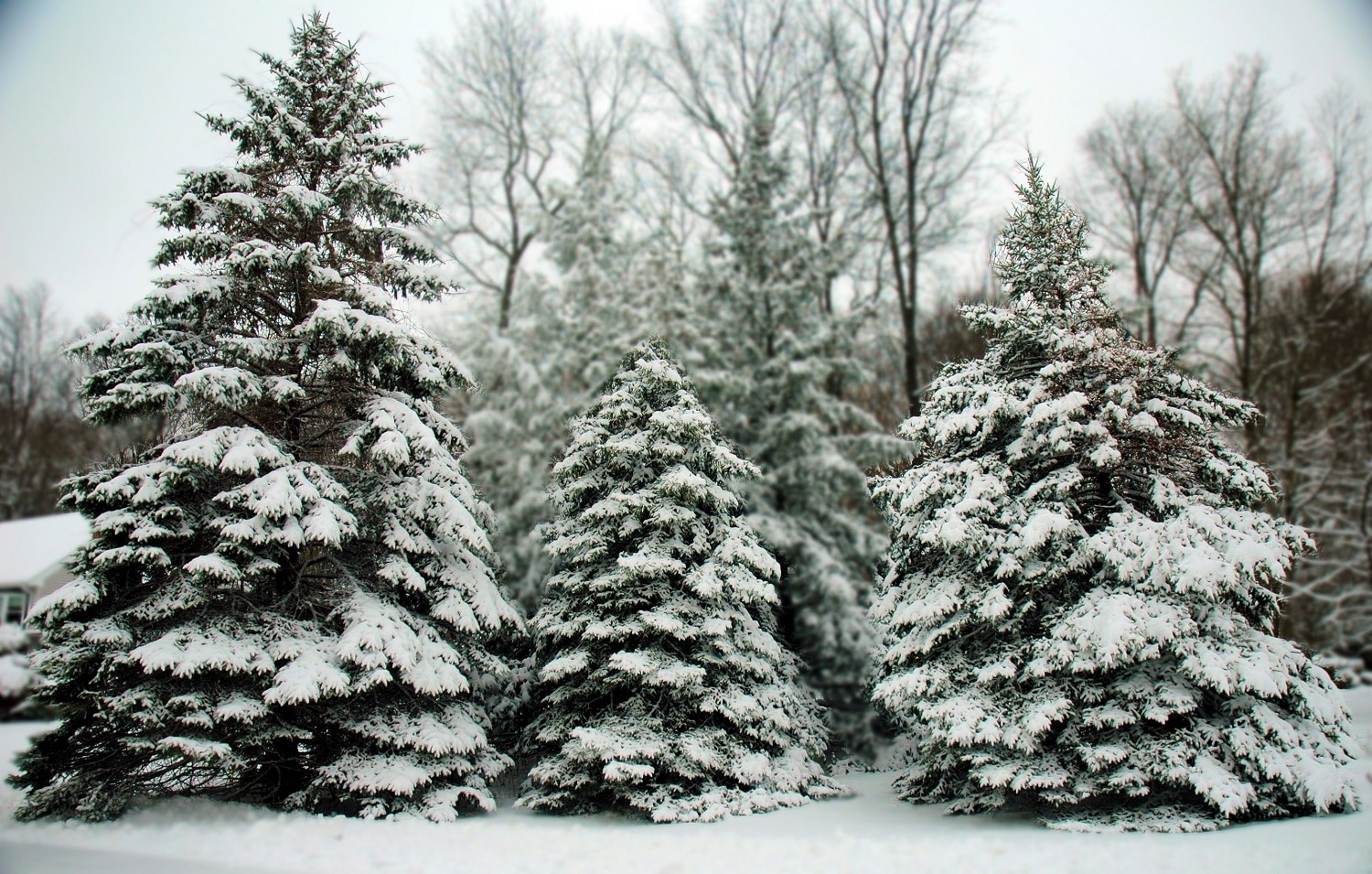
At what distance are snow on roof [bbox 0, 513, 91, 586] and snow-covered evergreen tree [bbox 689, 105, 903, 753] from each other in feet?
56.1

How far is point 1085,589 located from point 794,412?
887cm

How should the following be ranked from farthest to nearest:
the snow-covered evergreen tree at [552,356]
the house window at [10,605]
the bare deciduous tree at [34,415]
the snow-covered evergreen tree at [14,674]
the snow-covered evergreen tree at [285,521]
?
the bare deciduous tree at [34,415], the house window at [10,605], the snow-covered evergreen tree at [552,356], the snow-covered evergreen tree at [14,674], the snow-covered evergreen tree at [285,521]

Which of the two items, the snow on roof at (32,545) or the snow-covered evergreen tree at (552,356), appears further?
the snow on roof at (32,545)

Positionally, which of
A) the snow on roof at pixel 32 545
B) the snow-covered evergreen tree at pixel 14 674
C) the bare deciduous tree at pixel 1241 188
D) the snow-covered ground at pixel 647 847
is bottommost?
the snow-covered ground at pixel 647 847

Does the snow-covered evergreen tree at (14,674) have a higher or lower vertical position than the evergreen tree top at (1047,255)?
lower

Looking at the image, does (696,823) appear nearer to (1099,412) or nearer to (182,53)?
(1099,412)

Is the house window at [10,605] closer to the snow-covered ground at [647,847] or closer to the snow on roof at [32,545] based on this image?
the snow on roof at [32,545]

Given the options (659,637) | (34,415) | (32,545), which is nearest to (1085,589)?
(659,637)

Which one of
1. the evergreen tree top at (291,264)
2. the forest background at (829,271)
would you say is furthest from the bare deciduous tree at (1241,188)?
the evergreen tree top at (291,264)

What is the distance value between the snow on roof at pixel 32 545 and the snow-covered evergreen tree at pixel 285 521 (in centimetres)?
1492

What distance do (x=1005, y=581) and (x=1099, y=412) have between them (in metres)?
2.18

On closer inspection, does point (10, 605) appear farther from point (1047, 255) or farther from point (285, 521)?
point (1047, 255)

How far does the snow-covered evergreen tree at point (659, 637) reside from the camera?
979 cm

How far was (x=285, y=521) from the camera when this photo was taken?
904 centimetres
